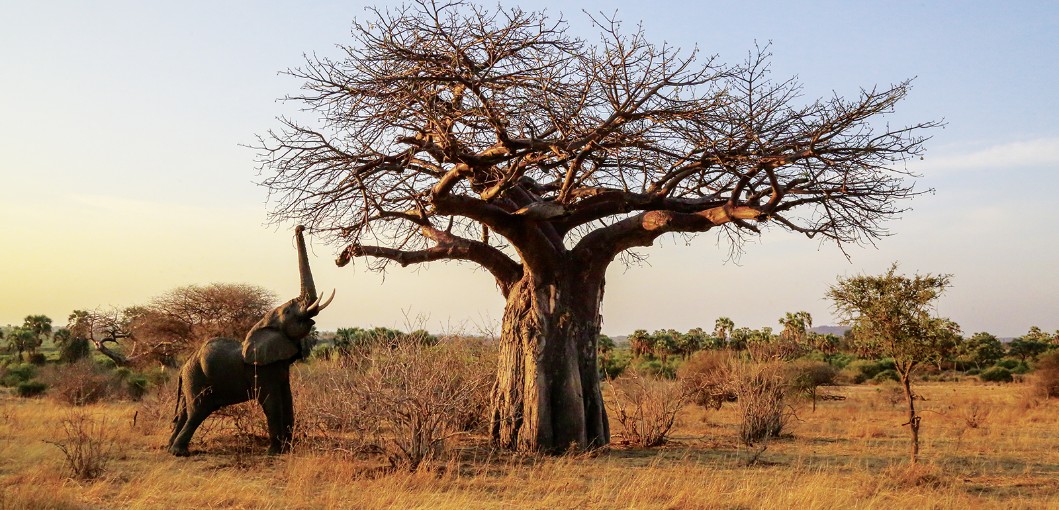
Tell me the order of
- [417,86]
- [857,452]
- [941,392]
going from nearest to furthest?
1. [417,86]
2. [857,452]
3. [941,392]

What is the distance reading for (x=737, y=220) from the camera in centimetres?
975

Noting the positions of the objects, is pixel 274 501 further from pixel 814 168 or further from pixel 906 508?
pixel 814 168

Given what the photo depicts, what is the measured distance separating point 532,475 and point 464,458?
4.67 ft

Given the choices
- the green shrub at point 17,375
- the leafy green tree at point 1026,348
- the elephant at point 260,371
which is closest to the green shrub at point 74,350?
the green shrub at point 17,375

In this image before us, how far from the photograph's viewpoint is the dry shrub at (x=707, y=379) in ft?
48.7

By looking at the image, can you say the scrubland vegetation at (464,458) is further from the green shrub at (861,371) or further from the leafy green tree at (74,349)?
the leafy green tree at (74,349)

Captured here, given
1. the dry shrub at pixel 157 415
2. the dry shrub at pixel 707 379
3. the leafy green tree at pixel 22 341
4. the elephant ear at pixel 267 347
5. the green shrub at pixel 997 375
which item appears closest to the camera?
the elephant ear at pixel 267 347

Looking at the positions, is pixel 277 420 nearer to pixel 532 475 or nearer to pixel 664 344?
pixel 532 475

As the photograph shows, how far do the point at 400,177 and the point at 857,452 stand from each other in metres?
6.92

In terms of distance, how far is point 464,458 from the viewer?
9.79 meters

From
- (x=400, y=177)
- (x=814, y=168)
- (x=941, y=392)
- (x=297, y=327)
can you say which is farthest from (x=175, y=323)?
(x=941, y=392)

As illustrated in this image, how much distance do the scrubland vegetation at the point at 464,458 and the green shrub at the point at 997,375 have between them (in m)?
17.0

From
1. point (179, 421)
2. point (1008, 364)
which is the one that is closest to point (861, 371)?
point (1008, 364)

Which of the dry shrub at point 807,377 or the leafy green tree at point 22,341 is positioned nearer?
the dry shrub at point 807,377
